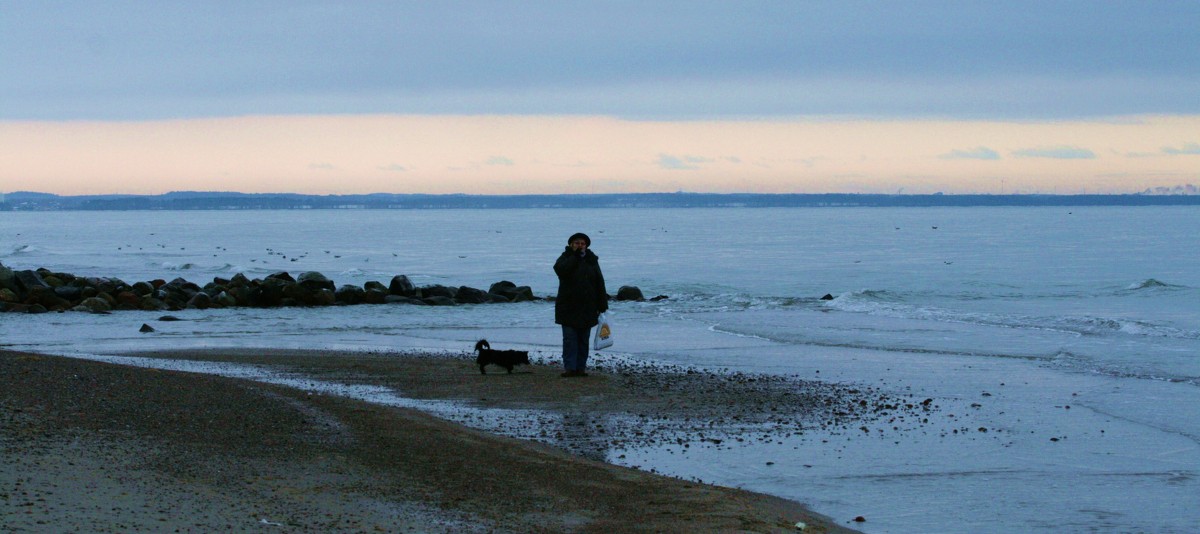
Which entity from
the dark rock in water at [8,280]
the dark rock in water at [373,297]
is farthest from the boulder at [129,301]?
the dark rock in water at [373,297]

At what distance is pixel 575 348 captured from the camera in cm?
1397

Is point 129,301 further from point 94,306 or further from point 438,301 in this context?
point 438,301

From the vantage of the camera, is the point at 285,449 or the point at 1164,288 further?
the point at 1164,288

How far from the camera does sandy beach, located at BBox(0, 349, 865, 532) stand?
643cm

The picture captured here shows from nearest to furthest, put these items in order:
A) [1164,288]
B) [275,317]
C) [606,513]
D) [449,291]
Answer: [606,513]
[275,317]
[449,291]
[1164,288]

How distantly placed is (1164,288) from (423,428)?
3309 cm

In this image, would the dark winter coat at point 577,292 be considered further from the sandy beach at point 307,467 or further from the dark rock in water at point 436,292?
the dark rock in water at point 436,292

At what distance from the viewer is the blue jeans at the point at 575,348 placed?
1394 cm

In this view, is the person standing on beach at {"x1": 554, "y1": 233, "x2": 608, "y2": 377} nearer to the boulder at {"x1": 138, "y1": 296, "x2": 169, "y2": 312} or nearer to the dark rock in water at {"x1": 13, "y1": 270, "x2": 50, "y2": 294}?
the boulder at {"x1": 138, "y1": 296, "x2": 169, "y2": 312}

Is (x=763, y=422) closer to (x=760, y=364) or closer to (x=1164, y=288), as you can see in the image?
(x=760, y=364)

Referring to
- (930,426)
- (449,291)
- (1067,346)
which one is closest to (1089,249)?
(449,291)

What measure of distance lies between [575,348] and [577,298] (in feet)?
1.99

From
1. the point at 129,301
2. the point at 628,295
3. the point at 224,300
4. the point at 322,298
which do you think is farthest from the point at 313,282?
the point at 628,295

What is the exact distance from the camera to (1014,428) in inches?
436
